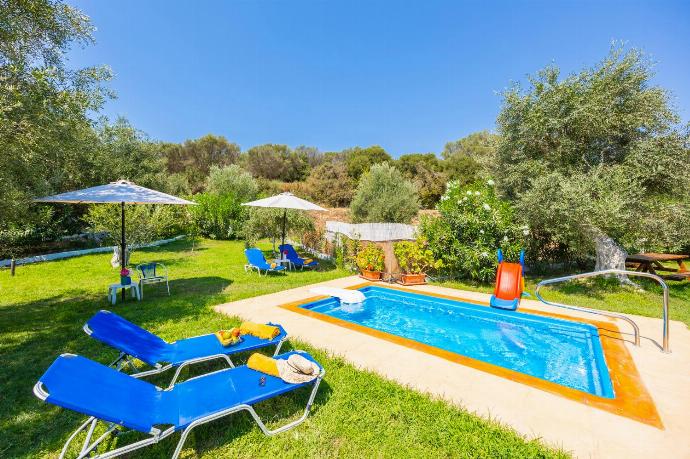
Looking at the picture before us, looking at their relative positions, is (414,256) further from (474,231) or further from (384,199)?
(384,199)

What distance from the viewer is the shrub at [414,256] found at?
9.63 metres

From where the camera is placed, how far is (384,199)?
2002 cm

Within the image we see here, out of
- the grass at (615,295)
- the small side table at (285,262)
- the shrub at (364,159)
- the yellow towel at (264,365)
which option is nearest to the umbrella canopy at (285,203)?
the small side table at (285,262)

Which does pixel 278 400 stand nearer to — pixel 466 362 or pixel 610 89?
pixel 466 362

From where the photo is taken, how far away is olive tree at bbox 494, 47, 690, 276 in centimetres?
820

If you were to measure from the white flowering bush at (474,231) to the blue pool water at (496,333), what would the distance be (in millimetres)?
2128

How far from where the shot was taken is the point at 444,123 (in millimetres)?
23594

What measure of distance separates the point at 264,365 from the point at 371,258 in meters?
6.95

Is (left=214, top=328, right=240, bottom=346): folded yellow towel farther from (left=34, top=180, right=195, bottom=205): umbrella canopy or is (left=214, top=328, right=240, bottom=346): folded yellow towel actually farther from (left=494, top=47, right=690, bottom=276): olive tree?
(left=494, top=47, right=690, bottom=276): olive tree

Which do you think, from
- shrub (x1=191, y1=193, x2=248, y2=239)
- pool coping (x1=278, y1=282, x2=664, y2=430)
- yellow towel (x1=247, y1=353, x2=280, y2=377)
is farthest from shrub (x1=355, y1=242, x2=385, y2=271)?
shrub (x1=191, y1=193, x2=248, y2=239)

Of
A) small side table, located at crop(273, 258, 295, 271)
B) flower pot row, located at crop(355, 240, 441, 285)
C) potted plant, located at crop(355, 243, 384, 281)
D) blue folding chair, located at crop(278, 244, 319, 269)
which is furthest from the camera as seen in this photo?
blue folding chair, located at crop(278, 244, 319, 269)

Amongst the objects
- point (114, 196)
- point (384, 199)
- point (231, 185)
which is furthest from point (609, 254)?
point (231, 185)

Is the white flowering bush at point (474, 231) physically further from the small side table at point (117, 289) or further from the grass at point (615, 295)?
the small side table at point (117, 289)

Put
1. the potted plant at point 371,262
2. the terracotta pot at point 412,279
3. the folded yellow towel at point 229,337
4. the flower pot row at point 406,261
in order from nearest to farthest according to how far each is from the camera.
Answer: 1. the folded yellow towel at point 229,337
2. the terracotta pot at point 412,279
3. the flower pot row at point 406,261
4. the potted plant at point 371,262
